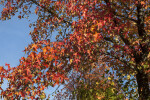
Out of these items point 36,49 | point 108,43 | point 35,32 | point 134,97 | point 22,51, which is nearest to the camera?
point 36,49

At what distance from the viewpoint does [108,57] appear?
12617mm

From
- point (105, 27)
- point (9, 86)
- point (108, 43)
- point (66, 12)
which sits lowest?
point (9, 86)

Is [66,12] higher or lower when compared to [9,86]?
higher

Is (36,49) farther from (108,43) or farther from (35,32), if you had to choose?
(35,32)

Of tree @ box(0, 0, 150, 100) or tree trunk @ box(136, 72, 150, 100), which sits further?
tree trunk @ box(136, 72, 150, 100)

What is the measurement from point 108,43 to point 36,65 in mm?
4881

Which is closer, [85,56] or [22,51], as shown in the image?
[85,56]

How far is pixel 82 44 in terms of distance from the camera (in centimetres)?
884

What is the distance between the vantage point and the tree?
8.62m

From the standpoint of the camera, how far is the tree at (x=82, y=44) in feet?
28.3

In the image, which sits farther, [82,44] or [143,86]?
[143,86]

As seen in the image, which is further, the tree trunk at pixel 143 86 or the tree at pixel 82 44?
the tree trunk at pixel 143 86

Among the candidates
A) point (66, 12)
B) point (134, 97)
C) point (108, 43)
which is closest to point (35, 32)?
point (66, 12)

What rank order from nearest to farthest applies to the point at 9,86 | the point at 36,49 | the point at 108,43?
the point at 9,86 → the point at 36,49 → the point at 108,43
